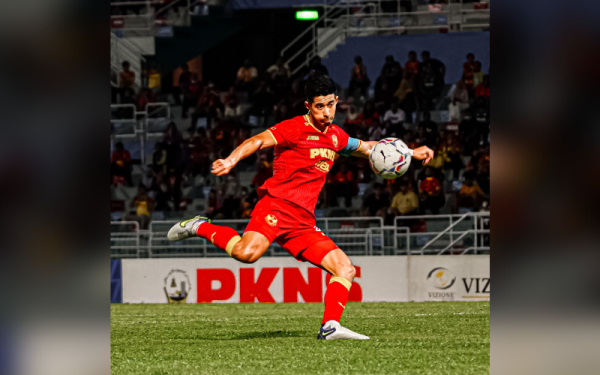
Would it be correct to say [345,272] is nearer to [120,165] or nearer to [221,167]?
[221,167]

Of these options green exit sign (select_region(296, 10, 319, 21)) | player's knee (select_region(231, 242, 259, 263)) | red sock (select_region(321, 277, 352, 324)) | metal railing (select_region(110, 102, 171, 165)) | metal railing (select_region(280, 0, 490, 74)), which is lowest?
red sock (select_region(321, 277, 352, 324))

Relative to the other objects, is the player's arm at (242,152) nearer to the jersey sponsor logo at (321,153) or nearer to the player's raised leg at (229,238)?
the jersey sponsor logo at (321,153)

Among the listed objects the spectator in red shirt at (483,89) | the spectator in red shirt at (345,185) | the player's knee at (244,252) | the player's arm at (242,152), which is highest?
the spectator in red shirt at (483,89)

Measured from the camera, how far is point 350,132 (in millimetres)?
18328

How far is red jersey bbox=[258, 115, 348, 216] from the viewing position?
7277 mm

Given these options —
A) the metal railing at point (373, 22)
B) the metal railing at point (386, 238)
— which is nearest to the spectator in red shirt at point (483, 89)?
the metal railing at point (373, 22)

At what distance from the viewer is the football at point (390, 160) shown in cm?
707

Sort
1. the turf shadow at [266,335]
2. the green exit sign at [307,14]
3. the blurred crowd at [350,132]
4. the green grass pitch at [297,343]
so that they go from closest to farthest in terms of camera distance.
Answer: the green grass pitch at [297,343]
the turf shadow at [266,335]
the blurred crowd at [350,132]
the green exit sign at [307,14]

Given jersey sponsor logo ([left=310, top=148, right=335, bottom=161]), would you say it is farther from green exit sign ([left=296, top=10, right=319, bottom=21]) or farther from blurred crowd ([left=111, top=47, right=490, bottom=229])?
green exit sign ([left=296, top=10, right=319, bottom=21])

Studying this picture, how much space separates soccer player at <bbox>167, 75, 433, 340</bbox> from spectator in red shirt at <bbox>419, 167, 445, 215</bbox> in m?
9.18

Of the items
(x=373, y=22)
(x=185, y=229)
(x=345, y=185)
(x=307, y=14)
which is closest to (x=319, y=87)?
(x=185, y=229)

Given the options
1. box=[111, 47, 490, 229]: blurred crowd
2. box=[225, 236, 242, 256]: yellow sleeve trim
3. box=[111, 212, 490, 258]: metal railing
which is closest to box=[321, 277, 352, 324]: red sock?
box=[225, 236, 242, 256]: yellow sleeve trim
